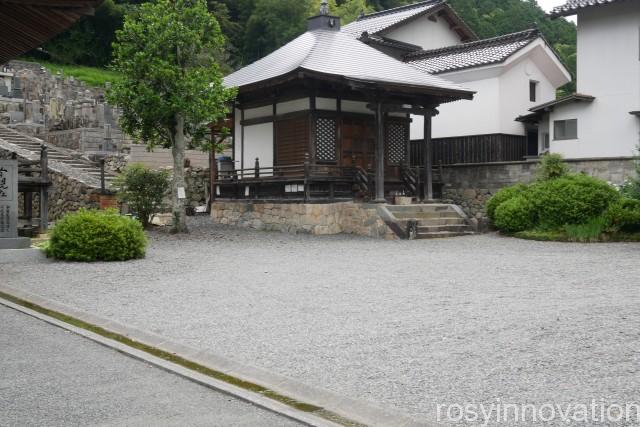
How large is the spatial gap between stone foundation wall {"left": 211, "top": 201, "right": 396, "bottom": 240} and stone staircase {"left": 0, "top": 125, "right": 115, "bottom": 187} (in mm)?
6573

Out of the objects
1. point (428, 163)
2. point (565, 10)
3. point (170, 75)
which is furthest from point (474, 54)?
point (170, 75)

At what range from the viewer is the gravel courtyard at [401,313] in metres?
5.20

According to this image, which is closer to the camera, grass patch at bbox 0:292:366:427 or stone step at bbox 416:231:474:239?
grass patch at bbox 0:292:366:427

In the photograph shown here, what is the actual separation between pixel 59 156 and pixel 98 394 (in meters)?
23.8

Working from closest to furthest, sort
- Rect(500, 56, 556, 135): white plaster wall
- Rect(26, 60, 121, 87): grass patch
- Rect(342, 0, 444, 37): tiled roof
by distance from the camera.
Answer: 1. Rect(500, 56, 556, 135): white plaster wall
2. Rect(342, 0, 444, 37): tiled roof
3. Rect(26, 60, 121, 87): grass patch

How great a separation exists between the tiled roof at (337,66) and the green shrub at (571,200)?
4735 mm

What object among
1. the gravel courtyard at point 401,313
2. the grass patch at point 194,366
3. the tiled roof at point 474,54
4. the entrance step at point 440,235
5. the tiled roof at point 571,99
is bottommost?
the grass patch at point 194,366

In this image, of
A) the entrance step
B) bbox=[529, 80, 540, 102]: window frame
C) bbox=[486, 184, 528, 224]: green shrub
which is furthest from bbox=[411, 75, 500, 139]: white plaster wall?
the entrance step

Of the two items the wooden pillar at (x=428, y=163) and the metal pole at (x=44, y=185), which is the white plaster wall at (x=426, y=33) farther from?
the metal pole at (x=44, y=185)

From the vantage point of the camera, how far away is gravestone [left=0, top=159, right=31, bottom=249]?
44.6ft

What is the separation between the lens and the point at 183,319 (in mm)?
7832

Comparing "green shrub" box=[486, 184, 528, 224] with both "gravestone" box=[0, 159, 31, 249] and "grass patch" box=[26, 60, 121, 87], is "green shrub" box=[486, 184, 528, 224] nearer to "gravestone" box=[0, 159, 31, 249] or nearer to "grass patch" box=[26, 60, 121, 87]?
"gravestone" box=[0, 159, 31, 249]

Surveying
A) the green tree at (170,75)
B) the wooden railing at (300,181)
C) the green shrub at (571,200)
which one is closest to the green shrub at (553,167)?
the green shrub at (571,200)

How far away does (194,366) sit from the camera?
5.94m
